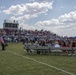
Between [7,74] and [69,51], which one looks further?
[69,51]

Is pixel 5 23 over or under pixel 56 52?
over

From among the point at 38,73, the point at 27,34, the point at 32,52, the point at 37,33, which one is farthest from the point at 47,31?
the point at 38,73

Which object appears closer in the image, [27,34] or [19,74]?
[19,74]

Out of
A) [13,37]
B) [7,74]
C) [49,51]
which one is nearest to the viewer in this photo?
[7,74]

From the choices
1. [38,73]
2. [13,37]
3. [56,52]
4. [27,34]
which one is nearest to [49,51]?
[56,52]

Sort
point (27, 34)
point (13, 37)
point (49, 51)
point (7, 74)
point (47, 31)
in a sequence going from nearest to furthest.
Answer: point (7, 74), point (49, 51), point (13, 37), point (27, 34), point (47, 31)

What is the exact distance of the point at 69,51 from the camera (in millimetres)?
24188

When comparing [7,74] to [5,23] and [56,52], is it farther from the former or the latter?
[5,23]

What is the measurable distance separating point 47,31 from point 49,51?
240 feet

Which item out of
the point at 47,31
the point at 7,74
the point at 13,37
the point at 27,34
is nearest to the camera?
the point at 7,74

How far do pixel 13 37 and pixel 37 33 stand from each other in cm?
1434

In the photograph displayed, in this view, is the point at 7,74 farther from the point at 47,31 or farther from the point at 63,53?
the point at 47,31

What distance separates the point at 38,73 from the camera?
11055 mm

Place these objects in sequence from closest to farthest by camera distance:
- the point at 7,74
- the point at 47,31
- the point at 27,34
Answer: the point at 7,74 < the point at 27,34 < the point at 47,31
